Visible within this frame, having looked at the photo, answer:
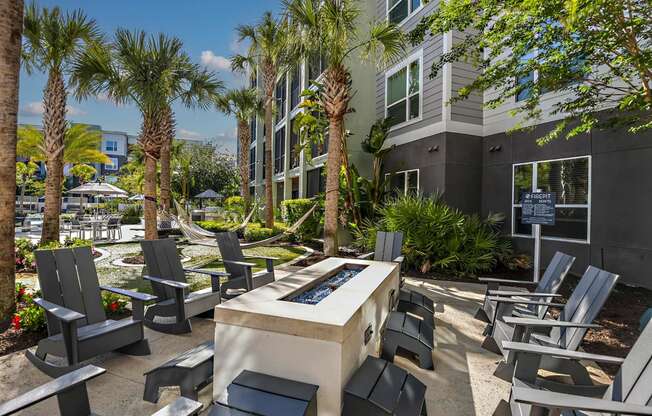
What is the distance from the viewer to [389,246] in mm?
6242

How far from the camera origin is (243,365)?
2.36 metres

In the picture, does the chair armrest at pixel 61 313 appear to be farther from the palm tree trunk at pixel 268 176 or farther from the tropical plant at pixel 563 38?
the palm tree trunk at pixel 268 176

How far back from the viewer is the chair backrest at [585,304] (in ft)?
9.30

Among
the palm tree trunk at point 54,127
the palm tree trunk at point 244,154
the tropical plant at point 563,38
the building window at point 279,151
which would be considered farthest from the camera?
the building window at point 279,151

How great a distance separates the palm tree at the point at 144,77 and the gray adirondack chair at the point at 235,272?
393cm

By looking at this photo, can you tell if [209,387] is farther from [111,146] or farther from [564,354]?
[111,146]

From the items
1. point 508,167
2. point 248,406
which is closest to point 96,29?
point 248,406

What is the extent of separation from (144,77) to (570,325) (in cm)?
877

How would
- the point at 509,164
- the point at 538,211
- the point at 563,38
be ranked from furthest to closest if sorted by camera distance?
the point at 509,164
the point at 538,211
the point at 563,38

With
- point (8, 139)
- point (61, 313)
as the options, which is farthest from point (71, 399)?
point (8, 139)

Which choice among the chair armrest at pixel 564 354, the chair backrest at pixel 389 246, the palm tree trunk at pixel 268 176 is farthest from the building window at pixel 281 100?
the chair armrest at pixel 564 354

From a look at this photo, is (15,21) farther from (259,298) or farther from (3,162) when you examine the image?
(259,298)

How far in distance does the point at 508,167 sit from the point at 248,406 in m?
9.82

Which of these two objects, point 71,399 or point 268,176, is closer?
point 71,399
